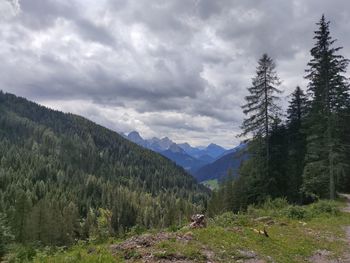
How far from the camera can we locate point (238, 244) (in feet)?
50.2

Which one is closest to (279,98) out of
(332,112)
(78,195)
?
(332,112)

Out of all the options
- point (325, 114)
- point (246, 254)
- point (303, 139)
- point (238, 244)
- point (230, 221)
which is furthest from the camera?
point (303, 139)

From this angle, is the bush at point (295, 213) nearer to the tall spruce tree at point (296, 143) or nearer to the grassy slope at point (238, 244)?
the grassy slope at point (238, 244)

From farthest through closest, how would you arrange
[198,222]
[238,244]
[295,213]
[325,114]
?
[325,114]
[295,213]
[198,222]
[238,244]

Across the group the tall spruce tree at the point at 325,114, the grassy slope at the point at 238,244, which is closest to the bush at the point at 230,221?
the grassy slope at the point at 238,244

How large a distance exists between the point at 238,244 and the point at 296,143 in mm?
33606

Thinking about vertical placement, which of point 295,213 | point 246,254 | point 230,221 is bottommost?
point 246,254

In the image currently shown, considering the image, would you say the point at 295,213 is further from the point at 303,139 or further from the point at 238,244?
the point at 303,139

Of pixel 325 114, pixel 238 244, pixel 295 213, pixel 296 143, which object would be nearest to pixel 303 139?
pixel 296 143

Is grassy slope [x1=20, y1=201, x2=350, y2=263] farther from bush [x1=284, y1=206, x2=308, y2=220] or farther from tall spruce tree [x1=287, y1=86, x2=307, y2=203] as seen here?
tall spruce tree [x1=287, y1=86, x2=307, y2=203]

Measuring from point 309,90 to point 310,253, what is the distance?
26.9 m

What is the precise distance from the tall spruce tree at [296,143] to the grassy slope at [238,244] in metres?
18.0

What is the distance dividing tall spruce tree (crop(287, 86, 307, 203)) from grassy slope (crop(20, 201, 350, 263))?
18.0m

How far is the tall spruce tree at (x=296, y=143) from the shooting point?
42.8 m
